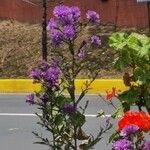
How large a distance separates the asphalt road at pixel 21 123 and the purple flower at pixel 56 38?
156 inches

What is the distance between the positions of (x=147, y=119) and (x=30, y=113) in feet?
29.4

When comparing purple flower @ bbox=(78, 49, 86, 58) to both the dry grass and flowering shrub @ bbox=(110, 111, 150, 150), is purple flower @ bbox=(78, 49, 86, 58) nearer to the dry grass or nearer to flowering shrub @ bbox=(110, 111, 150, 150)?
flowering shrub @ bbox=(110, 111, 150, 150)

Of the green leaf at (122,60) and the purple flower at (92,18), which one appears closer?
the purple flower at (92,18)

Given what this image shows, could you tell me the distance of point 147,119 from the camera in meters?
3.51

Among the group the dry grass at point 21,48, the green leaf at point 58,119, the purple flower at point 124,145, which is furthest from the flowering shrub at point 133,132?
the dry grass at point 21,48

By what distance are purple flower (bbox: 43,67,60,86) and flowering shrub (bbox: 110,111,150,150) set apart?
50 cm

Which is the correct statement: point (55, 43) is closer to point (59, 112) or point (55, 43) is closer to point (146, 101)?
point (59, 112)

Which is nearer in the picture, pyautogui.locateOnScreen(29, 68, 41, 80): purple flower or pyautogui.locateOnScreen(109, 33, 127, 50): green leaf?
pyautogui.locateOnScreen(29, 68, 41, 80): purple flower

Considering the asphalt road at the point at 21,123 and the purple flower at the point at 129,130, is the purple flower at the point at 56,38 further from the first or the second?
the asphalt road at the point at 21,123

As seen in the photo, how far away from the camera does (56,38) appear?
149 inches

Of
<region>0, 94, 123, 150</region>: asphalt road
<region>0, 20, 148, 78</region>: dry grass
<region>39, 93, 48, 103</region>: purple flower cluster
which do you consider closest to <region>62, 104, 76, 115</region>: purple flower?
<region>39, 93, 48, 103</region>: purple flower cluster

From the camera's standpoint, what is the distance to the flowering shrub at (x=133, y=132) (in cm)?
327

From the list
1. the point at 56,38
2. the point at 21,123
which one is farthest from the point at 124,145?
the point at 21,123

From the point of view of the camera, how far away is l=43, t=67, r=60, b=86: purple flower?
383 cm
